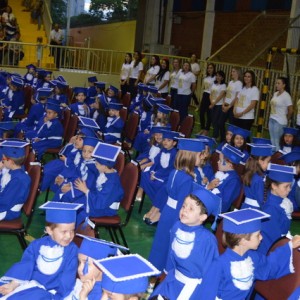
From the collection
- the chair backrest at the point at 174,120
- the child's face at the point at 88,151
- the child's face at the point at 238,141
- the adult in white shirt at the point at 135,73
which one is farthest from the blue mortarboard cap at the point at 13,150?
the adult in white shirt at the point at 135,73

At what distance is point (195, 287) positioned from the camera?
352 centimetres

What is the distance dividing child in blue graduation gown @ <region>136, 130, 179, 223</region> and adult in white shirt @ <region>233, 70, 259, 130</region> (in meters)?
3.15

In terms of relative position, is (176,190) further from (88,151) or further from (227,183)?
(88,151)

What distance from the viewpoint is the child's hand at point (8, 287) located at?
3.46 metres

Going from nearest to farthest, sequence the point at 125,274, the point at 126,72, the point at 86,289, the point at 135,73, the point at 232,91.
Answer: the point at 125,274 < the point at 86,289 < the point at 232,91 < the point at 135,73 < the point at 126,72

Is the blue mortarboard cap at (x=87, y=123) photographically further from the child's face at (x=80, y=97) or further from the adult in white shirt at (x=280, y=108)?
the adult in white shirt at (x=280, y=108)

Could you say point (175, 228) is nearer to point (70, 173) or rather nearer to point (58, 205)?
point (58, 205)

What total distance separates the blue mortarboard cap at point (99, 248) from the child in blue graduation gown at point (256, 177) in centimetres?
225

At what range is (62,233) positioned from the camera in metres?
3.58

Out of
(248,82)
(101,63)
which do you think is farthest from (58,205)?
(101,63)

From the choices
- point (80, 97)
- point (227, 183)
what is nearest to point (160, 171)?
point (227, 183)

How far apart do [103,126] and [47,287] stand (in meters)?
5.55

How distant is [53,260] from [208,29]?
15500mm

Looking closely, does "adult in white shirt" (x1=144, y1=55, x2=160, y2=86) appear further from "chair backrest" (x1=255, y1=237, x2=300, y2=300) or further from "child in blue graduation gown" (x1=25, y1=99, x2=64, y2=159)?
"chair backrest" (x1=255, y1=237, x2=300, y2=300)
